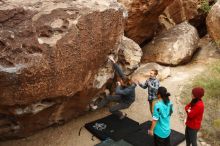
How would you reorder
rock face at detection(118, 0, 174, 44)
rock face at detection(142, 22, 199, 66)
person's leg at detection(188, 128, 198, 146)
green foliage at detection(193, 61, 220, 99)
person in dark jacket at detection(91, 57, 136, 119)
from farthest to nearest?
rock face at detection(142, 22, 199, 66) < rock face at detection(118, 0, 174, 44) < green foliage at detection(193, 61, 220, 99) < person in dark jacket at detection(91, 57, 136, 119) < person's leg at detection(188, 128, 198, 146)

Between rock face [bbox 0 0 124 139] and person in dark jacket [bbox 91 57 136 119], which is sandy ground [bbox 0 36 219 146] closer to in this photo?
rock face [bbox 0 0 124 139]

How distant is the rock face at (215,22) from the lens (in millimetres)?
12893

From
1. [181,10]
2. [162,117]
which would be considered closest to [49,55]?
[162,117]

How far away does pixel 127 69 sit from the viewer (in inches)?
363

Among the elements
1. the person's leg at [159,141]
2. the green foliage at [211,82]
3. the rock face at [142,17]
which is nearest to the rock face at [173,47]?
the rock face at [142,17]

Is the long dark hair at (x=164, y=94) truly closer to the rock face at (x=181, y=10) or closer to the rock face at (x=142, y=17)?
the rock face at (x=142, y=17)

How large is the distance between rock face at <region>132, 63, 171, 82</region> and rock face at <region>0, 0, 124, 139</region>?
3349 mm

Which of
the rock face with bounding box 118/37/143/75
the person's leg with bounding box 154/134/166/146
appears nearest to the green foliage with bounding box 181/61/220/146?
the person's leg with bounding box 154/134/166/146

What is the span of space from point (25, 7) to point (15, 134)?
283cm

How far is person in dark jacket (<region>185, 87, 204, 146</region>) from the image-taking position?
6238 mm

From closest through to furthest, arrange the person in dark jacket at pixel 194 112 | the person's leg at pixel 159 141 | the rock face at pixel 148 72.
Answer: the person in dark jacket at pixel 194 112 → the person's leg at pixel 159 141 → the rock face at pixel 148 72

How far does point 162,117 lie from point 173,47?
6694mm

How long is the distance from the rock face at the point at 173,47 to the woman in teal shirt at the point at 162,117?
20.3ft

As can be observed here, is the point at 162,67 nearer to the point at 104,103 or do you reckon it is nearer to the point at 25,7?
the point at 104,103
